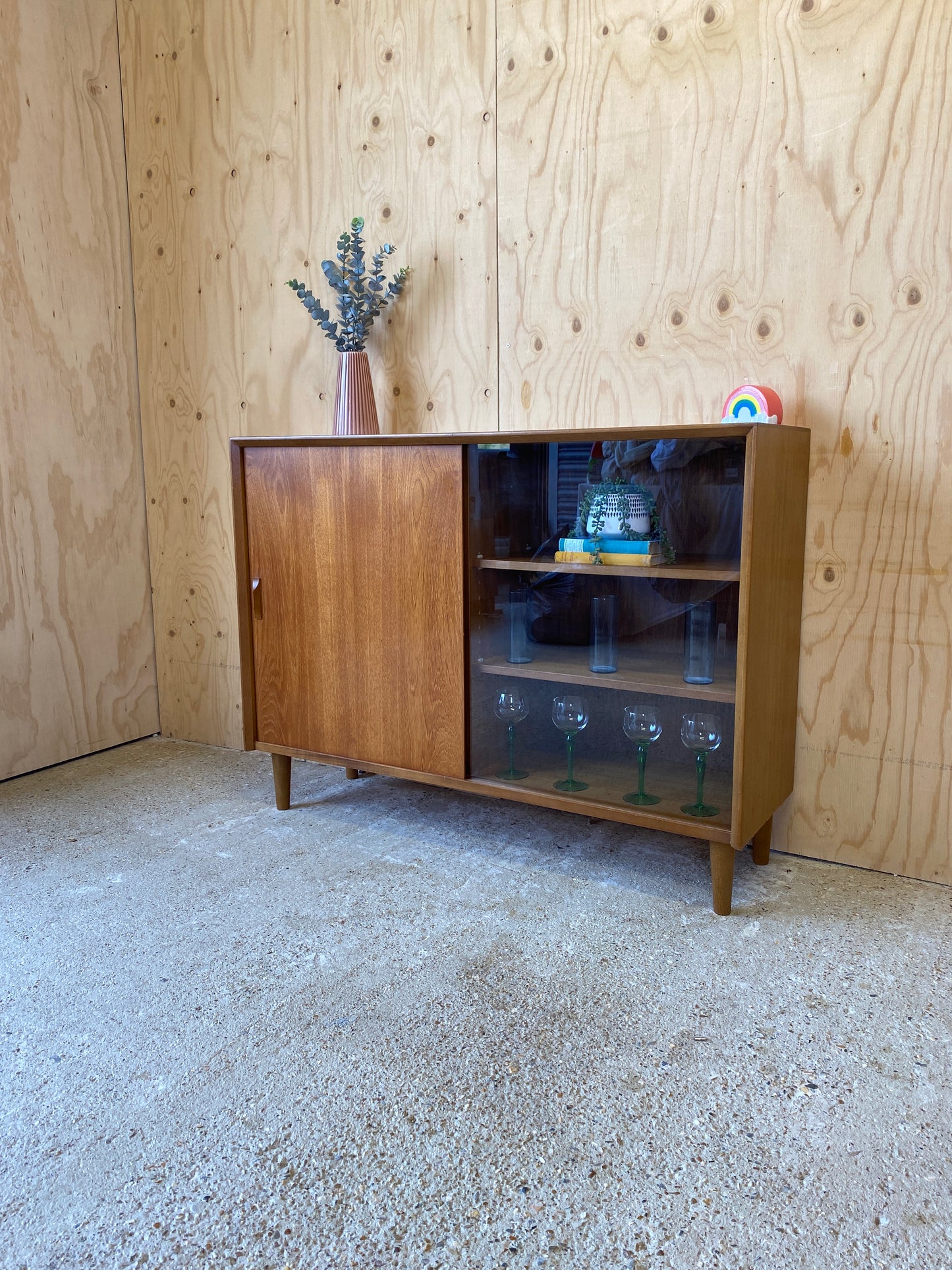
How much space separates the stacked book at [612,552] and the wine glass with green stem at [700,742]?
0.32m

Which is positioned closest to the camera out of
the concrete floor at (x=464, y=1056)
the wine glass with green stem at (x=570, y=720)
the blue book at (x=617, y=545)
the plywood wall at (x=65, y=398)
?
the concrete floor at (x=464, y=1056)

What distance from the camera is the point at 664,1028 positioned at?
1.48 meters

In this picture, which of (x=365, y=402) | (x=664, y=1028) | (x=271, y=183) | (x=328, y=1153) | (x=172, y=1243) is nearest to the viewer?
(x=172, y=1243)

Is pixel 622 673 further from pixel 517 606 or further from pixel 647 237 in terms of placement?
pixel 647 237

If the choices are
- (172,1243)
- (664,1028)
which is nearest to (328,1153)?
(172,1243)

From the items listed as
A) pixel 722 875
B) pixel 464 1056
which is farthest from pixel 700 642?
pixel 464 1056

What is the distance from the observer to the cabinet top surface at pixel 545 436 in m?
1.69

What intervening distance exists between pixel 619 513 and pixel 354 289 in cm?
99

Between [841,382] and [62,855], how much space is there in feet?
6.50

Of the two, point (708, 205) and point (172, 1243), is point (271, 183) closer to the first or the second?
point (708, 205)

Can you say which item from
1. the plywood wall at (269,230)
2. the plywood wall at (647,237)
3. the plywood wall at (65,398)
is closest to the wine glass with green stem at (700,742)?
the plywood wall at (647,237)

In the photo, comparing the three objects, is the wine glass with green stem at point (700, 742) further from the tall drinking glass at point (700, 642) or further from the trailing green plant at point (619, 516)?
the trailing green plant at point (619, 516)

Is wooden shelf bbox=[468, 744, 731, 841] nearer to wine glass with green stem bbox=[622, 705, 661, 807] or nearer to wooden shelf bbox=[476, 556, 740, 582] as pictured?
wine glass with green stem bbox=[622, 705, 661, 807]

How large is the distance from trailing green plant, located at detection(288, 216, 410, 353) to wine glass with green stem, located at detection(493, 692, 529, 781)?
38.4 inches
